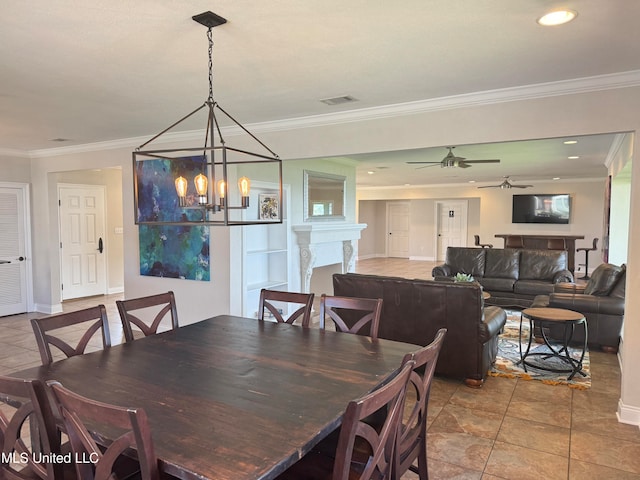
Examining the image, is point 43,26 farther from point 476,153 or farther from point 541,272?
point 541,272

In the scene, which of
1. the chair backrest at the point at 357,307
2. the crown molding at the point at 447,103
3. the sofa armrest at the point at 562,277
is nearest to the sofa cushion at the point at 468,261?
the sofa armrest at the point at 562,277

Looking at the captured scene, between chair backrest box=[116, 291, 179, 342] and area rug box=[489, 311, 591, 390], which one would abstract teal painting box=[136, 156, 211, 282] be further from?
area rug box=[489, 311, 591, 390]

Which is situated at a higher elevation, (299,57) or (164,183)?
(299,57)

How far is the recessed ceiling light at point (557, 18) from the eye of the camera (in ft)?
6.97

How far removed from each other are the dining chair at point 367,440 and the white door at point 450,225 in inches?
516

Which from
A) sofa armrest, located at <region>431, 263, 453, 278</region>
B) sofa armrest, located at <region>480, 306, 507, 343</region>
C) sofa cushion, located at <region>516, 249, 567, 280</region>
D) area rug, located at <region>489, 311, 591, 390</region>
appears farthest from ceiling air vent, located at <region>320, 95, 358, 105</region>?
sofa cushion, located at <region>516, 249, 567, 280</region>

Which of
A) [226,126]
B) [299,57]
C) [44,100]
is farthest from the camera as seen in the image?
[226,126]

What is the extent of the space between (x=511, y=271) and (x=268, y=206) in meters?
4.25

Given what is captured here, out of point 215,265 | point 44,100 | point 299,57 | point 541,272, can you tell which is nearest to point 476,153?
point 541,272

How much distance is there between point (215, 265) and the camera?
505 cm

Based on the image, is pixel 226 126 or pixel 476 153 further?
pixel 476 153

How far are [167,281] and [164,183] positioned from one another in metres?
1.21

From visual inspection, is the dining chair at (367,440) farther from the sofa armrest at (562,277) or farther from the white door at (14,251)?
the white door at (14,251)

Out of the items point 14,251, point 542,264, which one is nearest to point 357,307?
point 542,264
